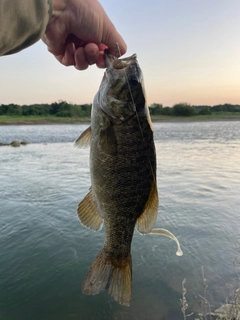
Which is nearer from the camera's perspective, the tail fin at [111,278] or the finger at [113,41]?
the tail fin at [111,278]

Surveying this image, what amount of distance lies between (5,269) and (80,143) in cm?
554

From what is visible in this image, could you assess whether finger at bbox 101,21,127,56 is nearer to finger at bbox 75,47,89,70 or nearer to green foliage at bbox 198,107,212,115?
finger at bbox 75,47,89,70

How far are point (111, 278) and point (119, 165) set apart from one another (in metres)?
0.99

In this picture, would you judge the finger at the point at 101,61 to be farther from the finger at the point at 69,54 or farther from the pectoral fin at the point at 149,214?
the pectoral fin at the point at 149,214

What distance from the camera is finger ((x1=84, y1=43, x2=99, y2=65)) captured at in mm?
2814

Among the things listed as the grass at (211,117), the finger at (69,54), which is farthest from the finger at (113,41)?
the grass at (211,117)

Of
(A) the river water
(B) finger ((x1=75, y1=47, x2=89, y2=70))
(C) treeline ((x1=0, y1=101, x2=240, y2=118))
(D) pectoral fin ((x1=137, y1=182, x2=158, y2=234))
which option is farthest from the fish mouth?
(C) treeline ((x1=0, y1=101, x2=240, y2=118))

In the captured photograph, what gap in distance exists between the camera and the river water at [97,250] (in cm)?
604

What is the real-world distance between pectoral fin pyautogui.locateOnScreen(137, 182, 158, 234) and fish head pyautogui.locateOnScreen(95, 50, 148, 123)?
63cm

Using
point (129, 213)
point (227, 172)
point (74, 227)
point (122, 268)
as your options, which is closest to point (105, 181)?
point (129, 213)

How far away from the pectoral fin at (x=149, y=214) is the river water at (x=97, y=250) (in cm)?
368

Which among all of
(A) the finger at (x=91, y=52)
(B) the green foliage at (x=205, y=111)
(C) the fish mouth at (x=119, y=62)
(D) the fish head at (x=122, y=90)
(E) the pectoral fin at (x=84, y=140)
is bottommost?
(B) the green foliage at (x=205, y=111)

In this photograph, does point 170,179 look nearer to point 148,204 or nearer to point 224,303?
point 224,303

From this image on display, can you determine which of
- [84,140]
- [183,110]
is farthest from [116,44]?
[183,110]
